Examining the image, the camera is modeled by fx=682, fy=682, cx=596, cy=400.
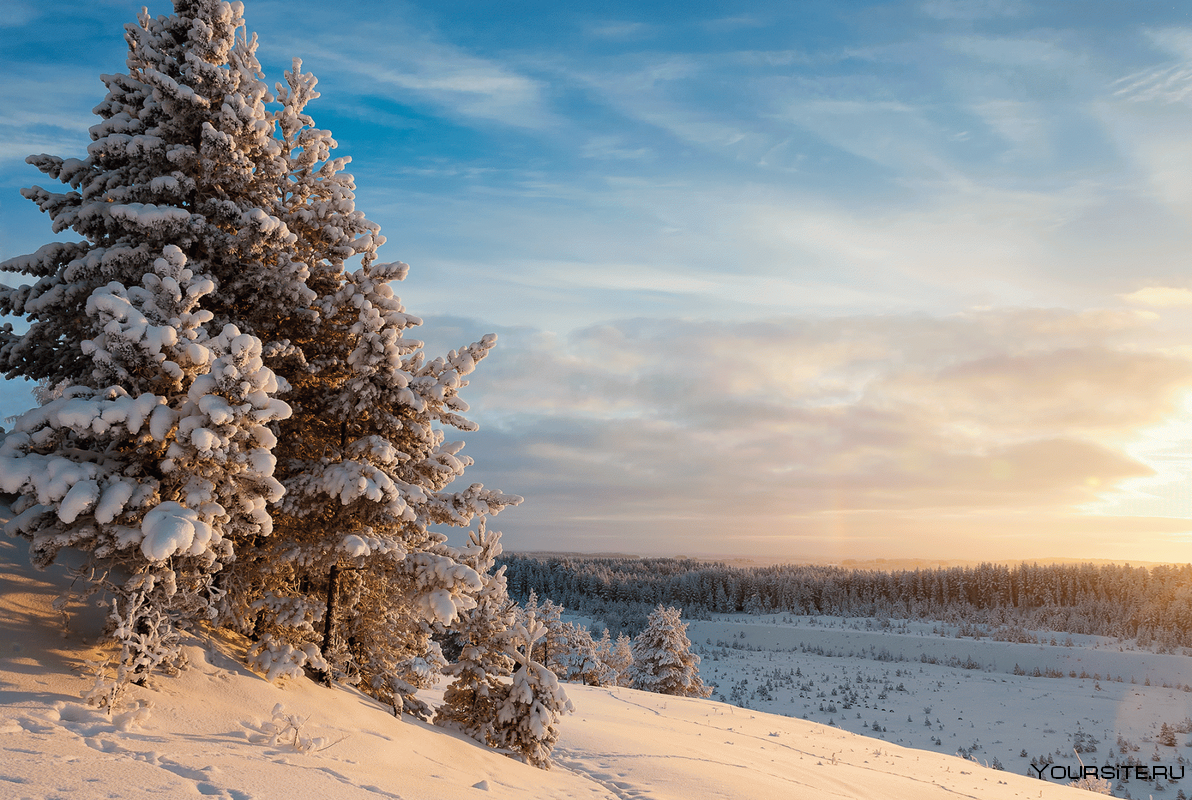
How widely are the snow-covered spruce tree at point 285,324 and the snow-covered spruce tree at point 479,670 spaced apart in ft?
2.67

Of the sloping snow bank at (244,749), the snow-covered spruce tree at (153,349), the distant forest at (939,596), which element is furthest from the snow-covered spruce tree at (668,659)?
the distant forest at (939,596)

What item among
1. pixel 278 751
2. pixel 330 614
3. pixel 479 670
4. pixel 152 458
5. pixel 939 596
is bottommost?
pixel 939 596

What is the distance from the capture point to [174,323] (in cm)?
752

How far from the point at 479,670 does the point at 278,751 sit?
518cm

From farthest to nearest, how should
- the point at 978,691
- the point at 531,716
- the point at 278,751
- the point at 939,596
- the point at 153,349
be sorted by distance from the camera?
the point at 939,596 < the point at 978,691 < the point at 531,716 < the point at 153,349 < the point at 278,751

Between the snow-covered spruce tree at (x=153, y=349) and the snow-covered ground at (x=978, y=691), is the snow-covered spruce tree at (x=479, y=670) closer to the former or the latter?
the snow-covered spruce tree at (x=153, y=349)

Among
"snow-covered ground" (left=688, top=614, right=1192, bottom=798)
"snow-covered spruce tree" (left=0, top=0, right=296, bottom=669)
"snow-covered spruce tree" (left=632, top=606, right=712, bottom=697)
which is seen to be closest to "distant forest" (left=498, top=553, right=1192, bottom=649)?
"snow-covered ground" (left=688, top=614, right=1192, bottom=798)

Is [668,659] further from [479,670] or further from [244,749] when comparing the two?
[244,749]

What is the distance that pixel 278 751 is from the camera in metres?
6.93

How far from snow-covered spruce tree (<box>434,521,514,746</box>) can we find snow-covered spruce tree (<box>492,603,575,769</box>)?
0.24 meters

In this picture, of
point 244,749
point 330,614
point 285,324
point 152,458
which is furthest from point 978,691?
point 152,458

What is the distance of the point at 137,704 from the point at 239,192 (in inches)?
313

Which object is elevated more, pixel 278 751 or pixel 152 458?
pixel 152 458

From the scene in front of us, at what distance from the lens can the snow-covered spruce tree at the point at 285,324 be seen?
9688mm
